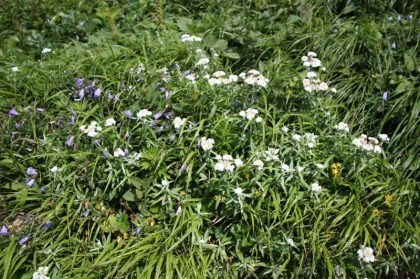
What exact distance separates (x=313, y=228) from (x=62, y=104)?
6.07ft

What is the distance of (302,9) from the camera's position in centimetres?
355

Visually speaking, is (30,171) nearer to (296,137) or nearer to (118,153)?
(118,153)

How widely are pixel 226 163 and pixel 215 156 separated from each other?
0.29 m

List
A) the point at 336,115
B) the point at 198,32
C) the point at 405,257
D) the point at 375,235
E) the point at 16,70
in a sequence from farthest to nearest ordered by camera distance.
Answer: the point at 198,32 → the point at 16,70 → the point at 336,115 → the point at 375,235 → the point at 405,257

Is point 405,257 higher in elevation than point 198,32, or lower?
lower

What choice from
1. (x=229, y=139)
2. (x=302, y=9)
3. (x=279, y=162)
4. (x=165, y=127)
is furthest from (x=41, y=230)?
(x=302, y=9)

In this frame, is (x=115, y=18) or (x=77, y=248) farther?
(x=115, y=18)

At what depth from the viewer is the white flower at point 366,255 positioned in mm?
2000

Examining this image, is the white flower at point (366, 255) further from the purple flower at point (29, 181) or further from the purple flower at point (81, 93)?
the purple flower at point (81, 93)

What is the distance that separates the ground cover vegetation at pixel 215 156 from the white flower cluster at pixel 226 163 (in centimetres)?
1

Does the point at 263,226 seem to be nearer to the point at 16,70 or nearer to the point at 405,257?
the point at 405,257

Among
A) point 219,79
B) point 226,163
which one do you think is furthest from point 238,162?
point 219,79

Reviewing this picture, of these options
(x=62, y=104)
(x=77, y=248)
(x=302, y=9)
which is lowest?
(x=77, y=248)

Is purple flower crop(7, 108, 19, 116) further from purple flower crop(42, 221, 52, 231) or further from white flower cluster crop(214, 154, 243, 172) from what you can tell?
white flower cluster crop(214, 154, 243, 172)
